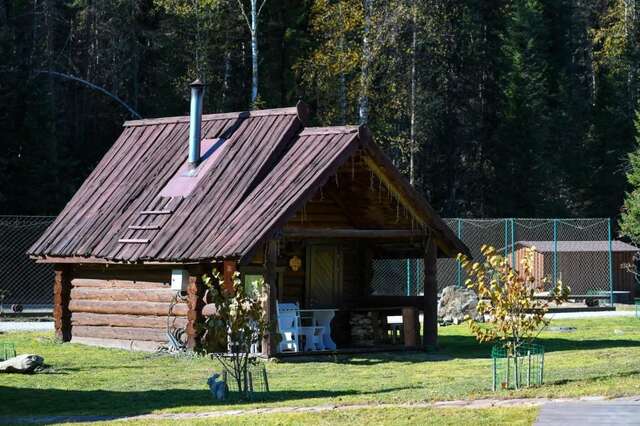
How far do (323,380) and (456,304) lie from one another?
15.5m

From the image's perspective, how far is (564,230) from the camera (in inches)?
2315

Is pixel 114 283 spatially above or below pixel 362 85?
below

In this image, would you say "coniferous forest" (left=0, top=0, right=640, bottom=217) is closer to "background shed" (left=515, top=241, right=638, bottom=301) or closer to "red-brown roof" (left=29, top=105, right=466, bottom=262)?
"background shed" (left=515, top=241, right=638, bottom=301)

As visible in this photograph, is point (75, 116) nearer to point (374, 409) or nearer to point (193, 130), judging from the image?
point (193, 130)

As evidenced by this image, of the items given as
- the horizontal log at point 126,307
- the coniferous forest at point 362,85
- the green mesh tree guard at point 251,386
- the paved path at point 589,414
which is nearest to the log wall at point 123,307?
the horizontal log at point 126,307

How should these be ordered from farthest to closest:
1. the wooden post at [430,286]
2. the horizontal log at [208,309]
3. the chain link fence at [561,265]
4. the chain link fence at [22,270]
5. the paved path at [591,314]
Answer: the chain link fence at [561,265]
the chain link fence at [22,270]
the paved path at [591,314]
the wooden post at [430,286]
the horizontal log at [208,309]

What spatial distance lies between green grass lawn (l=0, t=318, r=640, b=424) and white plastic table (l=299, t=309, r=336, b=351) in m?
1.46

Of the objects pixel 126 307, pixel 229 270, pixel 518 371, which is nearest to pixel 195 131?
pixel 126 307

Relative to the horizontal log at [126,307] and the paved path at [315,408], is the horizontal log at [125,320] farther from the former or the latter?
the paved path at [315,408]

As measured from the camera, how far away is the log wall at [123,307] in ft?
89.6

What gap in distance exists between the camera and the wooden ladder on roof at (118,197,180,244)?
27062mm

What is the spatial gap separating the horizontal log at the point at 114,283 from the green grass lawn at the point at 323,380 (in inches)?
58.8

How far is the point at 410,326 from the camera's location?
27312mm

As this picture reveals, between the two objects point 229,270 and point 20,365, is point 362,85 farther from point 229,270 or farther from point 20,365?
point 20,365
